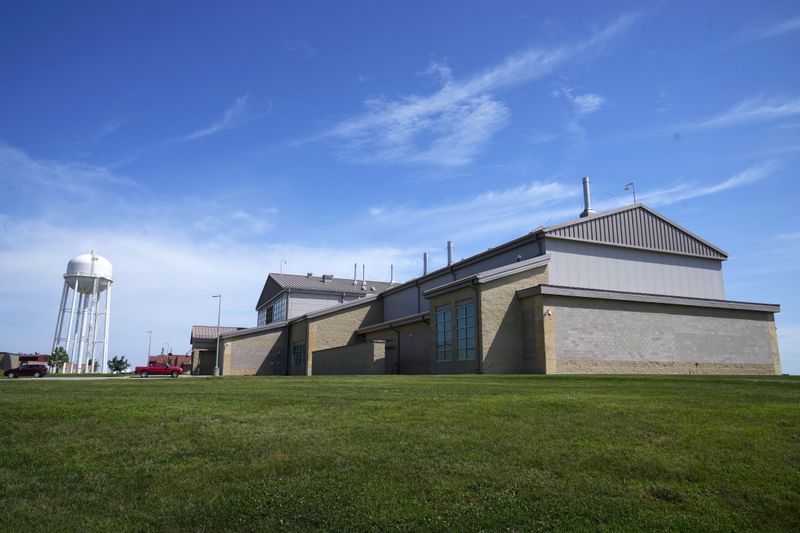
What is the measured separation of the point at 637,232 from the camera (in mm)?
35906

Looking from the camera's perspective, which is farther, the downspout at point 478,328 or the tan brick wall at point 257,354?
the tan brick wall at point 257,354

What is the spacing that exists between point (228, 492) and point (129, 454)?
216 centimetres

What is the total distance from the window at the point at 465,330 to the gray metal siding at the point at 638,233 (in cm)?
603

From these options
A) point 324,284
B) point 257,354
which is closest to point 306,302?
point 324,284

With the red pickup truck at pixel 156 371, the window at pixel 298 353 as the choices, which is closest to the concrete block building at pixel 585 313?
the window at pixel 298 353

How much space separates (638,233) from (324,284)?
120 feet

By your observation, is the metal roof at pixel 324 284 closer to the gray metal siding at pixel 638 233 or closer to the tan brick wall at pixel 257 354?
the tan brick wall at pixel 257 354

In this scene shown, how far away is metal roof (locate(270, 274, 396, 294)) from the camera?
6271cm

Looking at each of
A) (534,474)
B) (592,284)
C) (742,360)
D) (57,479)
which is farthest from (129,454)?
(742,360)

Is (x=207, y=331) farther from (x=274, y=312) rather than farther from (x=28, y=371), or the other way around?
(x=28, y=371)

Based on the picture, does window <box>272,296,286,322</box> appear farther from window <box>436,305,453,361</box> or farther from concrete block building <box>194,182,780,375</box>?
window <box>436,305,453,361</box>

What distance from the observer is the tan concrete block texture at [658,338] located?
2967cm

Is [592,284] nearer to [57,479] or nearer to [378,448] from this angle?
[378,448]

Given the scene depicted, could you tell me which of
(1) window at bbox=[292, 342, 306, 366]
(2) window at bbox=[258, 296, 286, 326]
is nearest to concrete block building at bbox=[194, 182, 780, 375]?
(1) window at bbox=[292, 342, 306, 366]
